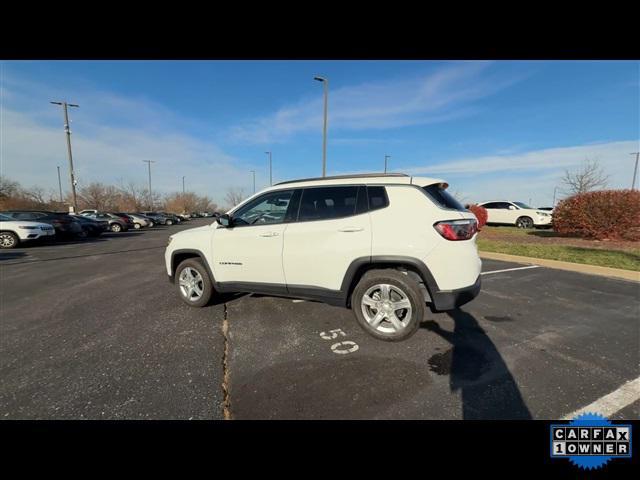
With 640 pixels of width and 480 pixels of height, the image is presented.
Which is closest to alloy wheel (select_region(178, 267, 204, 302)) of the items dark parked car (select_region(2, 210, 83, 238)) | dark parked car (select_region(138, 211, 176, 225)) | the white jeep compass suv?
the white jeep compass suv

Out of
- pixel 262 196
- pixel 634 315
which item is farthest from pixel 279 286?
pixel 634 315

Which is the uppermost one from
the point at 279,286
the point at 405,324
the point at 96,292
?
the point at 279,286

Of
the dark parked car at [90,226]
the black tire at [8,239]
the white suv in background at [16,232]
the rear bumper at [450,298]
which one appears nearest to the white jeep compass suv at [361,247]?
the rear bumper at [450,298]

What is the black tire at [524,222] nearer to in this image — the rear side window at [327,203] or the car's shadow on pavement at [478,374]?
the car's shadow on pavement at [478,374]

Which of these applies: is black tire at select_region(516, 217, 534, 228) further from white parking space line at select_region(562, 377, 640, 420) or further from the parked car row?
the parked car row

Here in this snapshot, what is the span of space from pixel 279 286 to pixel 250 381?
1371 millimetres

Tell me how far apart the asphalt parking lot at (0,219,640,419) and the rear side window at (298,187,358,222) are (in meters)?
1.46

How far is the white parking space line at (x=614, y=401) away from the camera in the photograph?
2061 millimetres

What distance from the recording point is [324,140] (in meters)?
15.4

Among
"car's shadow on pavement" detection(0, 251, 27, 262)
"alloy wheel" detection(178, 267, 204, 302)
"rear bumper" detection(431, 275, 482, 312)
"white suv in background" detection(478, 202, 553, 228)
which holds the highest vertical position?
"white suv in background" detection(478, 202, 553, 228)

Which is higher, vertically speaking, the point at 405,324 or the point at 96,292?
the point at 405,324

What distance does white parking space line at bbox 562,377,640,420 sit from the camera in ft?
6.76

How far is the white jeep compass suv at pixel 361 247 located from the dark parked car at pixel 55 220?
49.6ft
